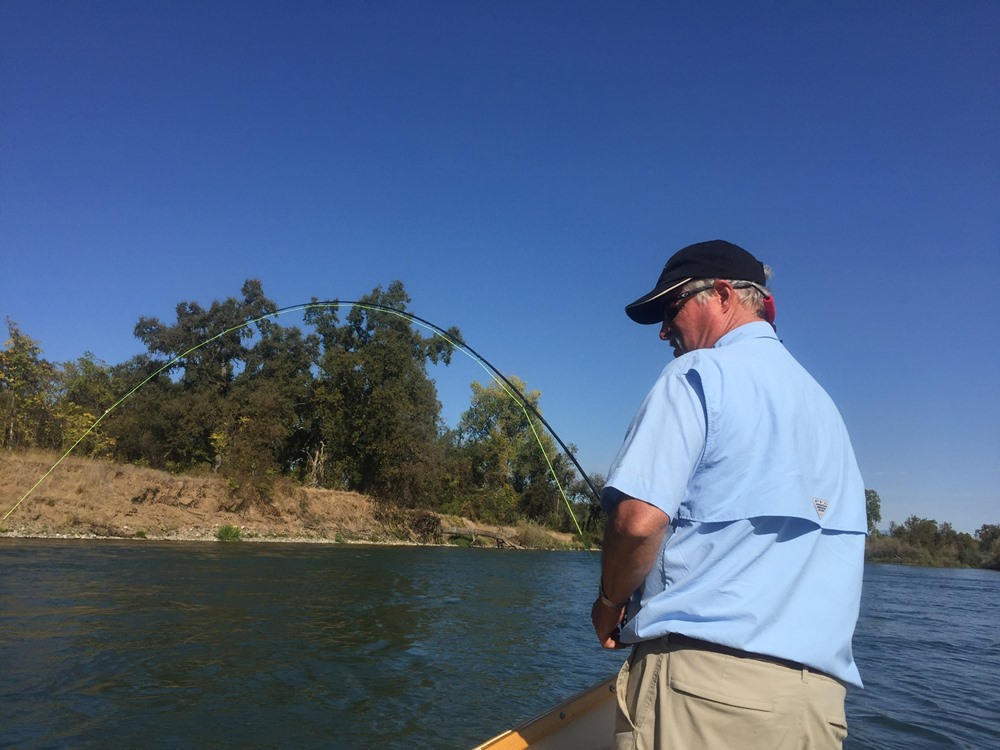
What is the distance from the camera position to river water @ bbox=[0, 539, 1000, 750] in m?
5.54

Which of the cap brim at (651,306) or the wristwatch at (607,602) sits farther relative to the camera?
the cap brim at (651,306)

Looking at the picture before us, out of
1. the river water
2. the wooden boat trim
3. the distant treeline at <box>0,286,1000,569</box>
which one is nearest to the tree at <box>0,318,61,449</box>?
the distant treeline at <box>0,286,1000,569</box>

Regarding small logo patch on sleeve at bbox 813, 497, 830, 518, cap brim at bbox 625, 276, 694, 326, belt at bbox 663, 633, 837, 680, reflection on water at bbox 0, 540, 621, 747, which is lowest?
reflection on water at bbox 0, 540, 621, 747

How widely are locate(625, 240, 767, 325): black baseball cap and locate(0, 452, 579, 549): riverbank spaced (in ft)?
73.8

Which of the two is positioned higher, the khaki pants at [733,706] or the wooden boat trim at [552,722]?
the khaki pants at [733,706]

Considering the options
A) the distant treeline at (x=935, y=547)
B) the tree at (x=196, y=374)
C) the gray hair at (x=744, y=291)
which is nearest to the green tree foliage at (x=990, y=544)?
the distant treeline at (x=935, y=547)

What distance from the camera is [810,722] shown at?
1.55m

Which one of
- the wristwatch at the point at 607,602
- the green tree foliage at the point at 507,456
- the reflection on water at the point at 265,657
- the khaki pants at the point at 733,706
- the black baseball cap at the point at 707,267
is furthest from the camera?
the green tree foliage at the point at 507,456

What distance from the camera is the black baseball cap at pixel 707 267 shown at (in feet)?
6.18

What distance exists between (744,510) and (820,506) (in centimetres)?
20

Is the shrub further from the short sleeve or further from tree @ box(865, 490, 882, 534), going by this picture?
tree @ box(865, 490, 882, 534)

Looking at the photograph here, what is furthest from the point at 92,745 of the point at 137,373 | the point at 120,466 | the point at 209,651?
the point at 137,373

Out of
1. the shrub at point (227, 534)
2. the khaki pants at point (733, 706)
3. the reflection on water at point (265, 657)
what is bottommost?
the shrub at point (227, 534)

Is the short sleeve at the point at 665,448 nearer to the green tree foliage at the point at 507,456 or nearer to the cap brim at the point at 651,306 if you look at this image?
the cap brim at the point at 651,306
